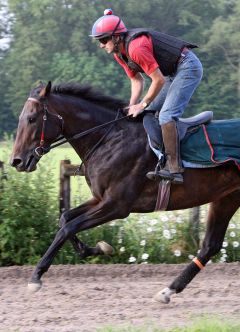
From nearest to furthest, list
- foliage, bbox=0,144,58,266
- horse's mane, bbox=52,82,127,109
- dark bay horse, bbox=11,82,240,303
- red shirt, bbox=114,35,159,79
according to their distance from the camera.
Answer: red shirt, bbox=114,35,159,79
dark bay horse, bbox=11,82,240,303
horse's mane, bbox=52,82,127,109
foliage, bbox=0,144,58,266

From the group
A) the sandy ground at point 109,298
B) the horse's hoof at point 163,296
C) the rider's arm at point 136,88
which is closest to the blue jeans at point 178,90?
the rider's arm at point 136,88

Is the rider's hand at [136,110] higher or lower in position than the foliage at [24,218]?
higher

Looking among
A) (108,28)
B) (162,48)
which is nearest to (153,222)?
(162,48)

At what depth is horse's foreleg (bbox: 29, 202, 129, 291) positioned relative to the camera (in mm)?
6410

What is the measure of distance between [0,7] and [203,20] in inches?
810

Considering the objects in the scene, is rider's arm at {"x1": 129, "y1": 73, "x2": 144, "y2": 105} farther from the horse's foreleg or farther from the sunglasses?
the horse's foreleg

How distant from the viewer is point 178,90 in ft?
21.6

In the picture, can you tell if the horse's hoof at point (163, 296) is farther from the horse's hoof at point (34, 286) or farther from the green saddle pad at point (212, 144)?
the green saddle pad at point (212, 144)

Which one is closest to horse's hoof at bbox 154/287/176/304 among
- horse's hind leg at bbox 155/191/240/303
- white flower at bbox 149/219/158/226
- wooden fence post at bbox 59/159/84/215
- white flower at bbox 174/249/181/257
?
horse's hind leg at bbox 155/191/240/303

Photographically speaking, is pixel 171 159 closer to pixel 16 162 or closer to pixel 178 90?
pixel 178 90

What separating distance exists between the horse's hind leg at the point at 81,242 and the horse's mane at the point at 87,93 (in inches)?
38.2

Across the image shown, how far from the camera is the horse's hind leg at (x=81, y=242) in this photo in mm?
6621

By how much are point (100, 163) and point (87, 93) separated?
2.57 ft

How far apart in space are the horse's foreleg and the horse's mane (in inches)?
40.9
